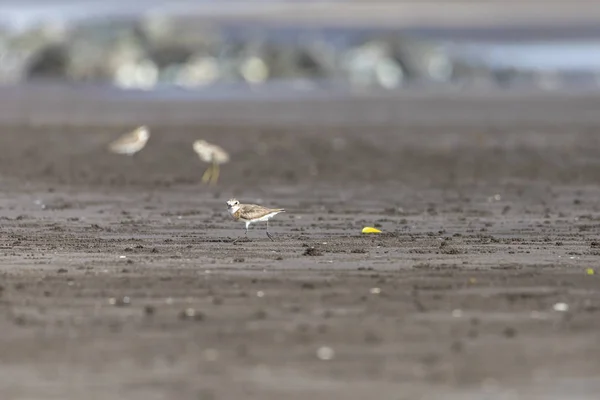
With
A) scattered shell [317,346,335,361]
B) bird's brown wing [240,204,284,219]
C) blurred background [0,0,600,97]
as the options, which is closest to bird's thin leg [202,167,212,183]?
bird's brown wing [240,204,284,219]

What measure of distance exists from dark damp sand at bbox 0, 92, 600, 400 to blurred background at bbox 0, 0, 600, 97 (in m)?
21.0

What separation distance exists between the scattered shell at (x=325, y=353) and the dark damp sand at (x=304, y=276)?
93 millimetres

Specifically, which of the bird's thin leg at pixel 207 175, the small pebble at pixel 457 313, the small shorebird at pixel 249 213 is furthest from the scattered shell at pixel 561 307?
the bird's thin leg at pixel 207 175

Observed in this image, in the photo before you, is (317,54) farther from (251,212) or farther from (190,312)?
(190,312)

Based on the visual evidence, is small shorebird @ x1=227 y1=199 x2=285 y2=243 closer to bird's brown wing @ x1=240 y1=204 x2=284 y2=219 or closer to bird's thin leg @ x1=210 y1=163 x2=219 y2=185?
bird's brown wing @ x1=240 y1=204 x2=284 y2=219

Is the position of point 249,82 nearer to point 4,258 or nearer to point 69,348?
point 4,258

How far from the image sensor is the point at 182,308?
36.7 ft

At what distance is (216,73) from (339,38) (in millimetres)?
18320

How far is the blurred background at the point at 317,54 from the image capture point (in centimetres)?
5269

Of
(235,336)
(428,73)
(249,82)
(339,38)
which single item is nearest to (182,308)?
(235,336)

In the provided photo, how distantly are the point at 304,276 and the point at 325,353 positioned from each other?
10.1 feet

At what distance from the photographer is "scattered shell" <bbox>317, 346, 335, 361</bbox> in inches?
378

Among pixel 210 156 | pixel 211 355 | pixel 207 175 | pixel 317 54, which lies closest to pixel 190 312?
pixel 211 355

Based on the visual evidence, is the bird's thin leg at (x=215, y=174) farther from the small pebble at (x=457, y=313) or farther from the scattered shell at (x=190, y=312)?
the small pebble at (x=457, y=313)
